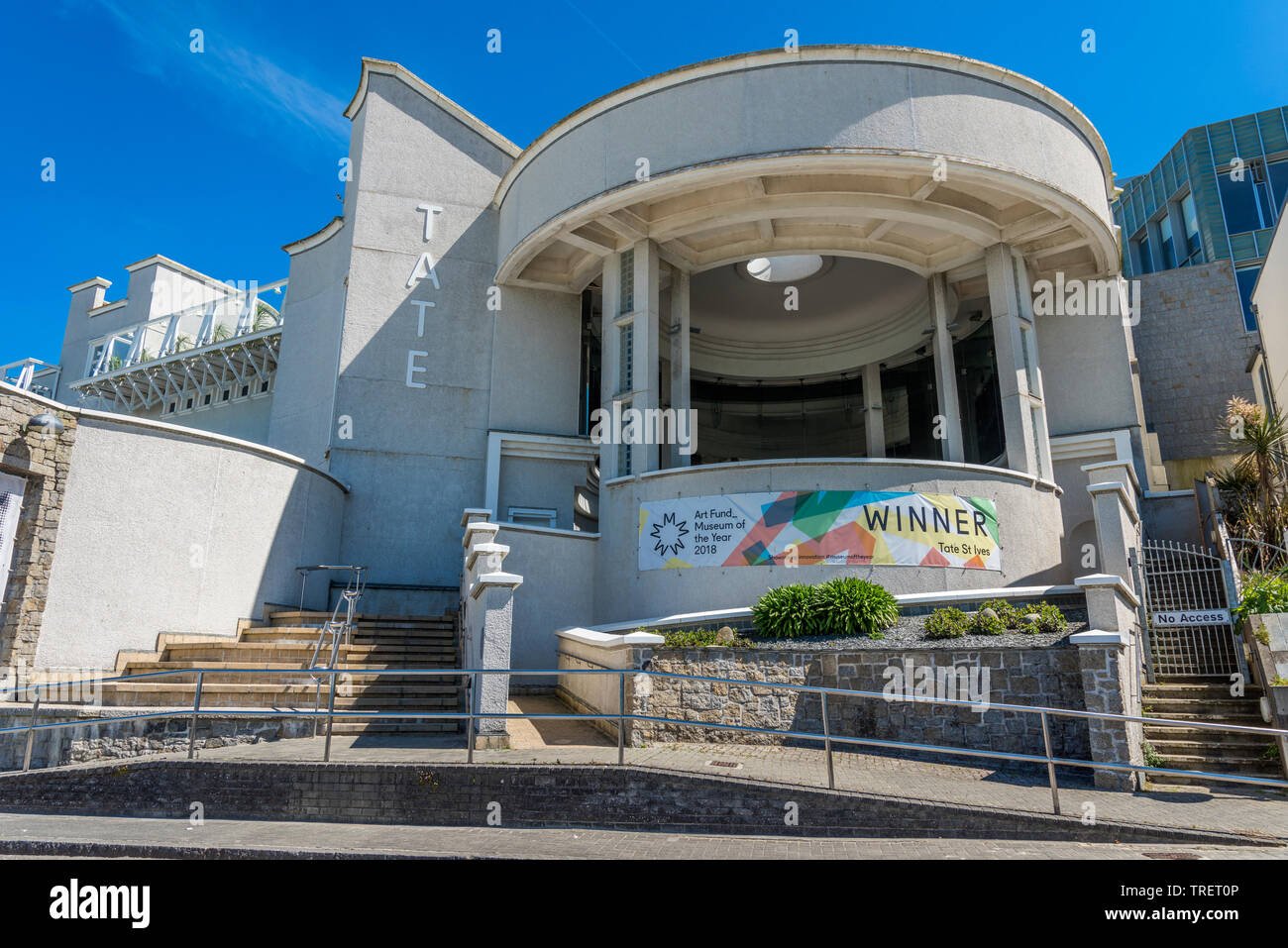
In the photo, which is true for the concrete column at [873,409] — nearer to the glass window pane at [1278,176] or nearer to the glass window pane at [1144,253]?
the glass window pane at [1278,176]

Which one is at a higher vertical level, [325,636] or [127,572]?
[127,572]

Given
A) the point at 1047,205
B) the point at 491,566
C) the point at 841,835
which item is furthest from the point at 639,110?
the point at 841,835

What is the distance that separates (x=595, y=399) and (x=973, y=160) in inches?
437

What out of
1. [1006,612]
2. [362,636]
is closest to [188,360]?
[362,636]

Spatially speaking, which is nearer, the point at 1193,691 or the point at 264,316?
the point at 1193,691

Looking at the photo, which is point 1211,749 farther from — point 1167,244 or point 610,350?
point 1167,244

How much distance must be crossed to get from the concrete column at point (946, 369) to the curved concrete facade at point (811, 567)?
5.41ft

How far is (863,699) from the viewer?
32.9ft

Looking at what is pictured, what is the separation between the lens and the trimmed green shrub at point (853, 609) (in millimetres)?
11438

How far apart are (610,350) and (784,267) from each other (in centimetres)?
653

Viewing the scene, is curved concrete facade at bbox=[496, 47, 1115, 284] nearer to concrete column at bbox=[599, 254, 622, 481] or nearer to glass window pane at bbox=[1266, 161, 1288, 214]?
concrete column at bbox=[599, 254, 622, 481]

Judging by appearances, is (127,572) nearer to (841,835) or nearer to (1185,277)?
(841,835)

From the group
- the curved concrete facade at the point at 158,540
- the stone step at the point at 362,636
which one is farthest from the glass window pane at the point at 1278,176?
the curved concrete facade at the point at 158,540

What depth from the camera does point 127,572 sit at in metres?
12.9
